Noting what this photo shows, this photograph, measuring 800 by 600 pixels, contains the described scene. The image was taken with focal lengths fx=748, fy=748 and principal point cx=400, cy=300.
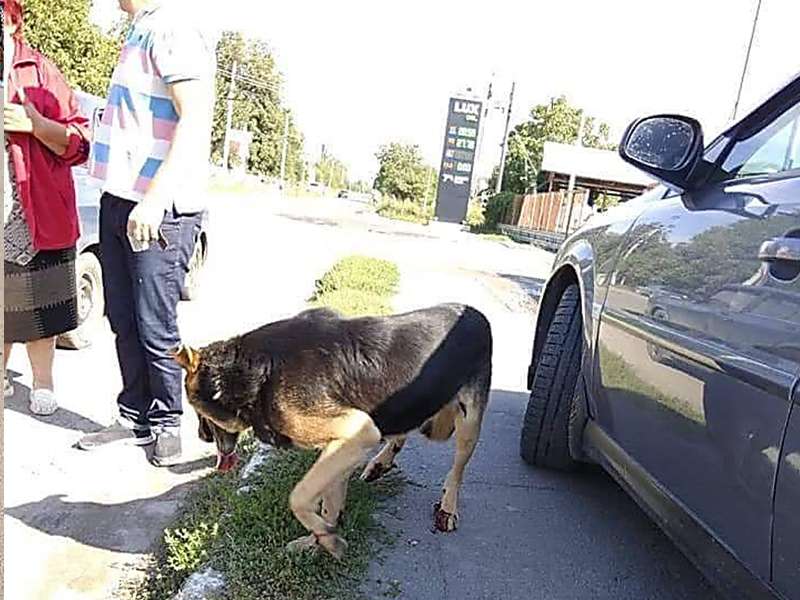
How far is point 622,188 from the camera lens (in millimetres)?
27922

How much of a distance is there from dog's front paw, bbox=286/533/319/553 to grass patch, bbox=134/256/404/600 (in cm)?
2

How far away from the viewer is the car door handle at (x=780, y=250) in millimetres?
1671

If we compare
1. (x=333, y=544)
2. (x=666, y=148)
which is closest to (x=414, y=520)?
(x=333, y=544)

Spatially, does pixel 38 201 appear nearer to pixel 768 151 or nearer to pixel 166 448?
pixel 166 448

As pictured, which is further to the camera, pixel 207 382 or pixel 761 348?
pixel 207 382

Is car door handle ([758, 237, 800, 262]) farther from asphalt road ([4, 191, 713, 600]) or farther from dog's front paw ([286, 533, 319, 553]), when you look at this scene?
dog's front paw ([286, 533, 319, 553])

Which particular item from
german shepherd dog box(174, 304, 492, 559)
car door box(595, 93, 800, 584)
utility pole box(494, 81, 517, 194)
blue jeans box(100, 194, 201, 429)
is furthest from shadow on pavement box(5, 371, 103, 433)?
utility pole box(494, 81, 517, 194)

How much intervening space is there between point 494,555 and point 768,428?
150 centimetres

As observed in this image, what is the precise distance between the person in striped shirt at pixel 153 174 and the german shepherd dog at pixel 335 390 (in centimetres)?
65

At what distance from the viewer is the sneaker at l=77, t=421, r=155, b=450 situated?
363cm

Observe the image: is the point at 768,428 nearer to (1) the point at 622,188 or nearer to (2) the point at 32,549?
(2) the point at 32,549

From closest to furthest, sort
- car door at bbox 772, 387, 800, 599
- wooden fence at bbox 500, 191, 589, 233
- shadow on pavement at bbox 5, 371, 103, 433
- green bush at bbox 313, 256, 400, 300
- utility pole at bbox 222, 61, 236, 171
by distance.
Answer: car door at bbox 772, 387, 800, 599
shadow on pavement at bbox 5, 371, 103, 433
green bush at bbox 313, 256, 400, 300
wooden fence at bbox 500, 191, 589, 233
utility pole at bbox 222, 61, 236, 171

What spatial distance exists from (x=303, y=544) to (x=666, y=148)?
1.83m

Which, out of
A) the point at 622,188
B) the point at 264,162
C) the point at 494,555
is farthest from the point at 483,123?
the point at 494,555
